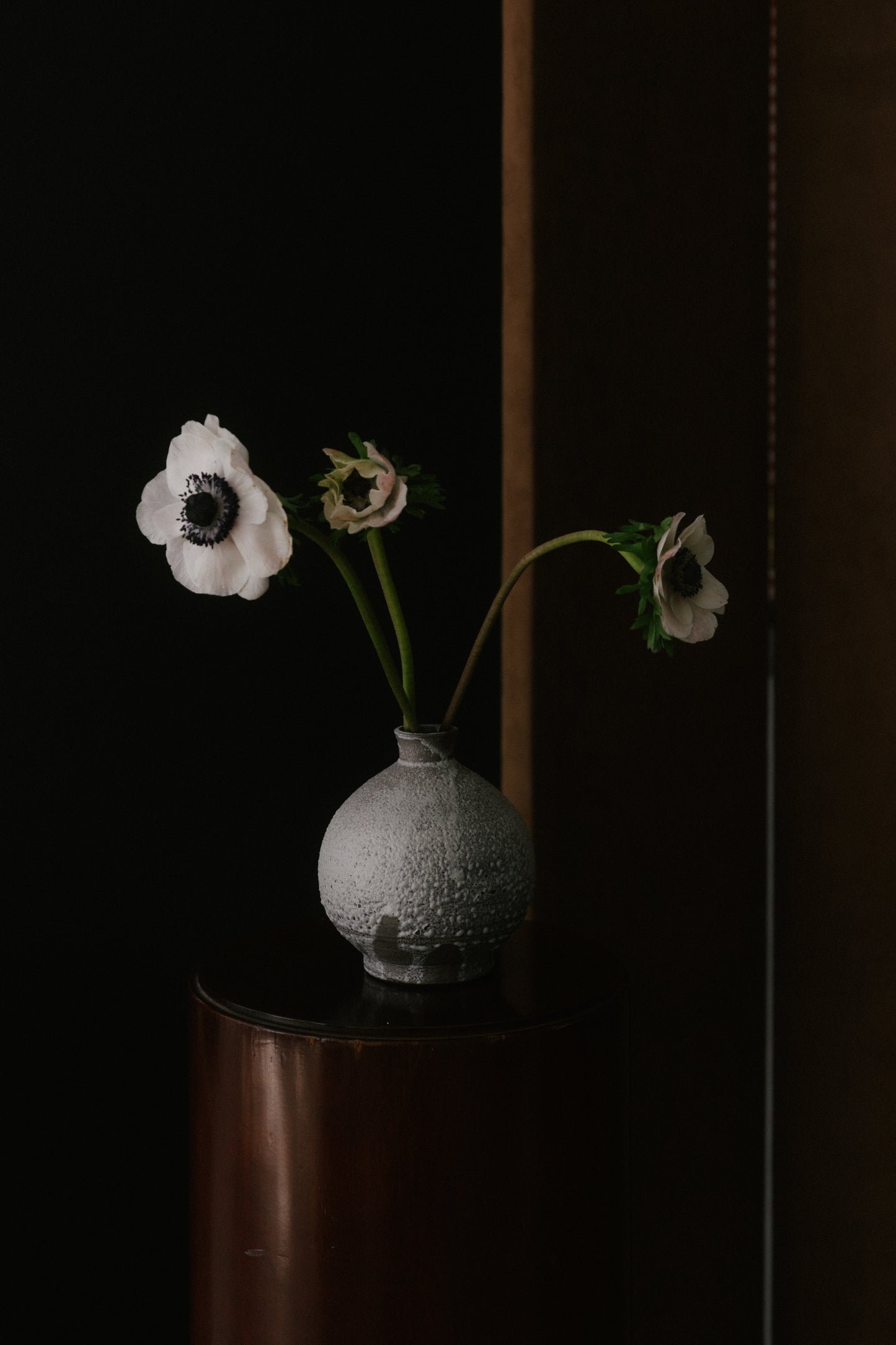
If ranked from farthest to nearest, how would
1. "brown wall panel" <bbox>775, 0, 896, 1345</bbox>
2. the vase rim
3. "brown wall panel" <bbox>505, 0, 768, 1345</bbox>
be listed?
"brown wall panel" <bbox>505, 0, 768, 1345</bbox>
"brown wall panel" <bbox>775, 0, 896, 1345</bbox>
the vase rim

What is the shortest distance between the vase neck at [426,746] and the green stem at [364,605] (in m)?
0.02

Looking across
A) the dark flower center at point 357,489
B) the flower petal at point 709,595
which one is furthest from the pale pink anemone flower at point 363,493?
the flower petal at point 709,595

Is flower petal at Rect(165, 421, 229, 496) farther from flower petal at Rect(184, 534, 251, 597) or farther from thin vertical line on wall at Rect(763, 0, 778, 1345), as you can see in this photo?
thin vertical line on wall at Rect(763, 0, 778, 1345)

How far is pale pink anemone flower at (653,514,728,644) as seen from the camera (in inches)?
37.7

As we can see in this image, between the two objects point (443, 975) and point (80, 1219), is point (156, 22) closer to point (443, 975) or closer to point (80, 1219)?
point (443, 975)

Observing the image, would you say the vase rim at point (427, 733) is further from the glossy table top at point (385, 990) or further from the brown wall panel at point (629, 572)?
the brown wall panel at point (629, 572)

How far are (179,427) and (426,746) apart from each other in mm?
505

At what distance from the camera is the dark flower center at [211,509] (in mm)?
964

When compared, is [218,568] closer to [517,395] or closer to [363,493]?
[363,493]

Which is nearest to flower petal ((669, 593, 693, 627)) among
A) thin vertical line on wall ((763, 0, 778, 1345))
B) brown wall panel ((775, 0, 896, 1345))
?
brown wall panel ((775, 0, 896, 1345))

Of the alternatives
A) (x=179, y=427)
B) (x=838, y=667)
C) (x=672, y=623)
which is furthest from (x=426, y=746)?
(x=838, y=667)

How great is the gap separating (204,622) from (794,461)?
2.41 feet

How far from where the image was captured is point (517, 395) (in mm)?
1547

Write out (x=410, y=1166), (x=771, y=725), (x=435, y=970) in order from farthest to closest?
(x=771, y=725) < (x=435, y=970) < (x=410, y=1166)
